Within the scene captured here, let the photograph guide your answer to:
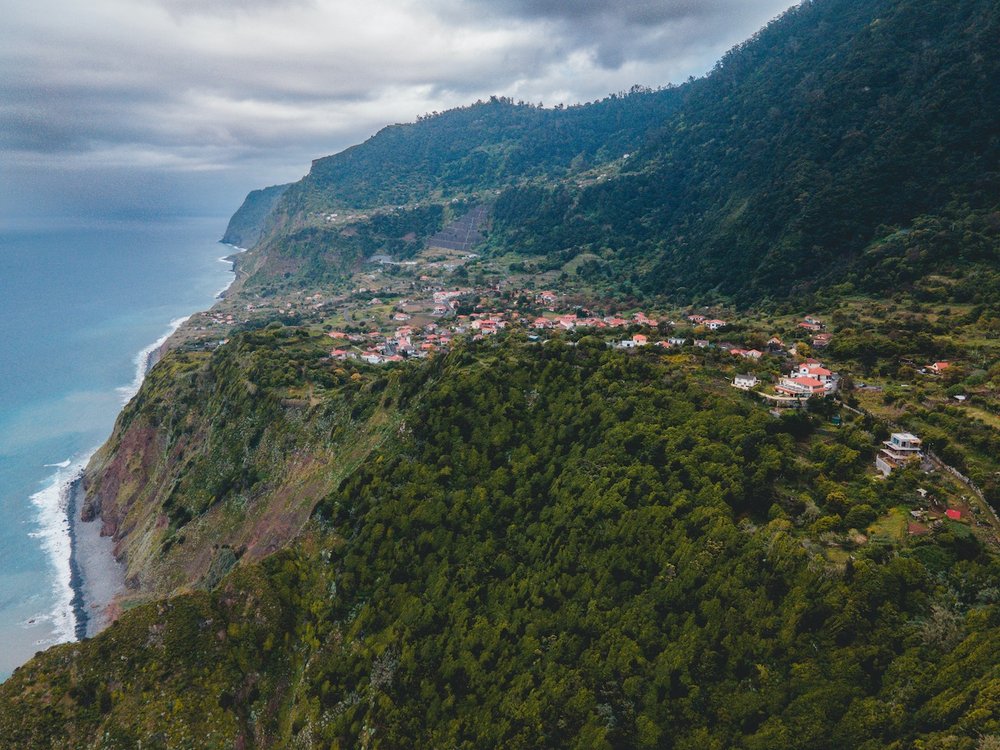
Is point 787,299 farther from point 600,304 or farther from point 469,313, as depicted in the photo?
point 469,313

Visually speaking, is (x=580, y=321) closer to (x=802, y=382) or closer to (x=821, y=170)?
(x=802, y=382)

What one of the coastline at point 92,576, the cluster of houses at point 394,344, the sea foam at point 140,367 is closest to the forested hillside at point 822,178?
the cluster of houses at point 394,344

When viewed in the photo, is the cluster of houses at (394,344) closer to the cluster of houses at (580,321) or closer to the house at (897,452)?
the cluster of houses at (580,321)

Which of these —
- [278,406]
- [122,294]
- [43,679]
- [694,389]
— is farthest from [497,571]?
[122,294]

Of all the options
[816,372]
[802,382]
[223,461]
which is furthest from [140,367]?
[816,372]

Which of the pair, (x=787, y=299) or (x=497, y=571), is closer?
(x=497, y=571)

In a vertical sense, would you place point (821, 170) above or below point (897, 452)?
above

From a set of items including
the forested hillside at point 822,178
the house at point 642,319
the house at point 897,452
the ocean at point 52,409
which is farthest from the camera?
the forested hillside at point 822,178
